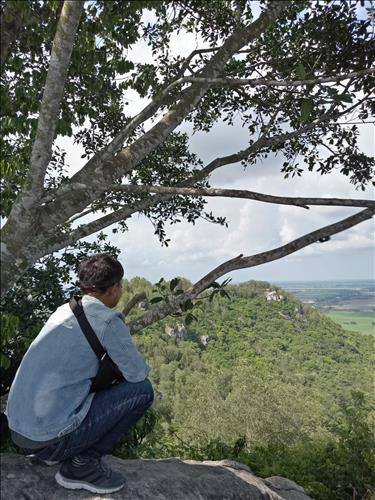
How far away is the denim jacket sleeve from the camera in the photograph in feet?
9.86

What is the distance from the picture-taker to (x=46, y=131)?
167 inches

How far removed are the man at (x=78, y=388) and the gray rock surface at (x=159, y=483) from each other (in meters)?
0.20

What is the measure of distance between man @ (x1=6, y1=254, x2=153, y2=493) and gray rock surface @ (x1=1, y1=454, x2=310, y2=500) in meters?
0.20

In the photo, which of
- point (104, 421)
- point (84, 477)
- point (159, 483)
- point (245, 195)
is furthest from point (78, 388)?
point (245, 195)

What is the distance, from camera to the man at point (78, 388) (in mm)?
2982

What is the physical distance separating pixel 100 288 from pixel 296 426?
38.9 metres

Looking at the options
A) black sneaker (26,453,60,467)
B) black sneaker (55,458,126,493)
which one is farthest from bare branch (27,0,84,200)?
black sneaker (55,458,126,493)

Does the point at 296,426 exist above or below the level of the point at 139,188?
below

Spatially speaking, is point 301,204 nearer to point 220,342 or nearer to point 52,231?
point 52,231

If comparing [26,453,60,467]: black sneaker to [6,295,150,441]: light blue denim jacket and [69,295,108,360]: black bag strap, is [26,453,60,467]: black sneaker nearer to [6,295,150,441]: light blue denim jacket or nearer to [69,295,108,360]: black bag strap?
[6,295,150,441]: light blue denim jacket

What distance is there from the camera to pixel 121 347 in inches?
119

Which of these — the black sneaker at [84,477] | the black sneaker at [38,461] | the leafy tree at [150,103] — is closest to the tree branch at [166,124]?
the leafy tree at [150,103]

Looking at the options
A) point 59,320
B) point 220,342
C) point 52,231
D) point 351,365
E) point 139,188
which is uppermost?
point 139,188

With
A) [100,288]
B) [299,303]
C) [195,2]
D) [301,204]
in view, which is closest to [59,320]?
[100,288]
